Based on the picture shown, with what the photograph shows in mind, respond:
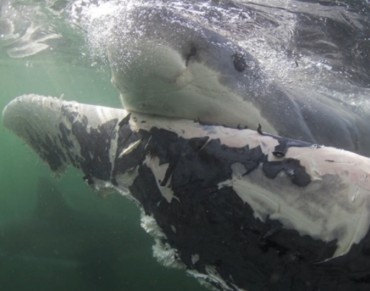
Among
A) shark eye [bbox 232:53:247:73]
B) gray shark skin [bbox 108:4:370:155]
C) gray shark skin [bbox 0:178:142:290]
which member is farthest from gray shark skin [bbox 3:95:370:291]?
gray shark skin [bbox 0:178:142:290]

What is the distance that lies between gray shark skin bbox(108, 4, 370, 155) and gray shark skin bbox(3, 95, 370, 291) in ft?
0.59

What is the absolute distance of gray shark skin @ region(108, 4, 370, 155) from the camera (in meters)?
2.74

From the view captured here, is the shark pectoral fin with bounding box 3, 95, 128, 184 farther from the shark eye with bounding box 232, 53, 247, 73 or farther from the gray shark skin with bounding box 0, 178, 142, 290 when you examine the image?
the gray shark skin with bounding box 0, 178, 142, 290

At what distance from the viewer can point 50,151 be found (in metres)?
4.87

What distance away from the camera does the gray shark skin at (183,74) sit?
2.74 metres

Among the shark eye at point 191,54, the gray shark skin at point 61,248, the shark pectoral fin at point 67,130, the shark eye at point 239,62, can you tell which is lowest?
the gray shark skin at point 61,248

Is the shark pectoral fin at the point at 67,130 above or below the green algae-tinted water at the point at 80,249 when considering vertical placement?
above

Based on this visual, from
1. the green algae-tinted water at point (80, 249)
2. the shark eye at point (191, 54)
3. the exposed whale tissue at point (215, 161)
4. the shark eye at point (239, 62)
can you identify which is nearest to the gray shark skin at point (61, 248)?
the green algae-tinted water at point (80, 249)

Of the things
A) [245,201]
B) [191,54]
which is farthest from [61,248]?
[245,201]

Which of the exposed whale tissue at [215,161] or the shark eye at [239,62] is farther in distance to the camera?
the shark eye at [239,62]

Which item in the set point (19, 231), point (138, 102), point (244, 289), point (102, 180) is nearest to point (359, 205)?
point (244, 289)

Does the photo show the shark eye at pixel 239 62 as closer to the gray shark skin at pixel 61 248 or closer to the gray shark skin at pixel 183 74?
the gray shark skin at pixel 183 74

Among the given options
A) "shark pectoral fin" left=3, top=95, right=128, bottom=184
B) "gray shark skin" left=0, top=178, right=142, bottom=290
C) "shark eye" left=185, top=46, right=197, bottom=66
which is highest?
"shark eye" left=185, top=46, right=197, bottom=66

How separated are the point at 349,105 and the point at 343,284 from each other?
9.51m
